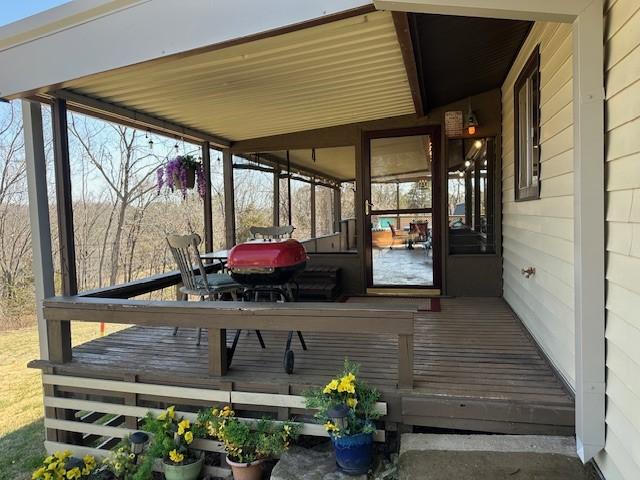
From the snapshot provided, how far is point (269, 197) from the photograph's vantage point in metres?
6.46

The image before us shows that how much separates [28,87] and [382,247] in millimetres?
3808

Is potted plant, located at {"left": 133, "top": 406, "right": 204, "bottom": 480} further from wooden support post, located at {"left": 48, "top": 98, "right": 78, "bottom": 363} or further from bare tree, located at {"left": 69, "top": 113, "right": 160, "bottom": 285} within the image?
bare tree, located at {"left": 69, "top": 113, "right": 160, "bottom": 285}

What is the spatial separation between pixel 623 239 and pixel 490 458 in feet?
3.80

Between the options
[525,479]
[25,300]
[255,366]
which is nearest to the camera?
[525,479]

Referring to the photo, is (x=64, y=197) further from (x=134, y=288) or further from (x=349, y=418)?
(x=349, y=418)

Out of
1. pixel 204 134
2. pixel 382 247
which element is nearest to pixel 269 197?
pixel 204 134

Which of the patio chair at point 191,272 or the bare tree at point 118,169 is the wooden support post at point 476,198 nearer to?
the patio chair at point 191,272

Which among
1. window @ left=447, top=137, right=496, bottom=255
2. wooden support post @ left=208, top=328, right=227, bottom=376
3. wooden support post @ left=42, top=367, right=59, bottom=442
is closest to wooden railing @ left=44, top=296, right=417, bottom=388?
wooden support post @ left=208, top=328, right=227, bottom=376

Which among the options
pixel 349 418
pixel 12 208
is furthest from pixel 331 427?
pixel 12 208

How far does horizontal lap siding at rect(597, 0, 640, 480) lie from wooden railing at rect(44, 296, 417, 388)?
93 centimetres

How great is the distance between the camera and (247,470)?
2.37 metres

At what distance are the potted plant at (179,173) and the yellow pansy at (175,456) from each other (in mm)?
2523

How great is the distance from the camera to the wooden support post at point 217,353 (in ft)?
8.79

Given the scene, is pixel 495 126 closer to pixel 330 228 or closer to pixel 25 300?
pixel 330 228
